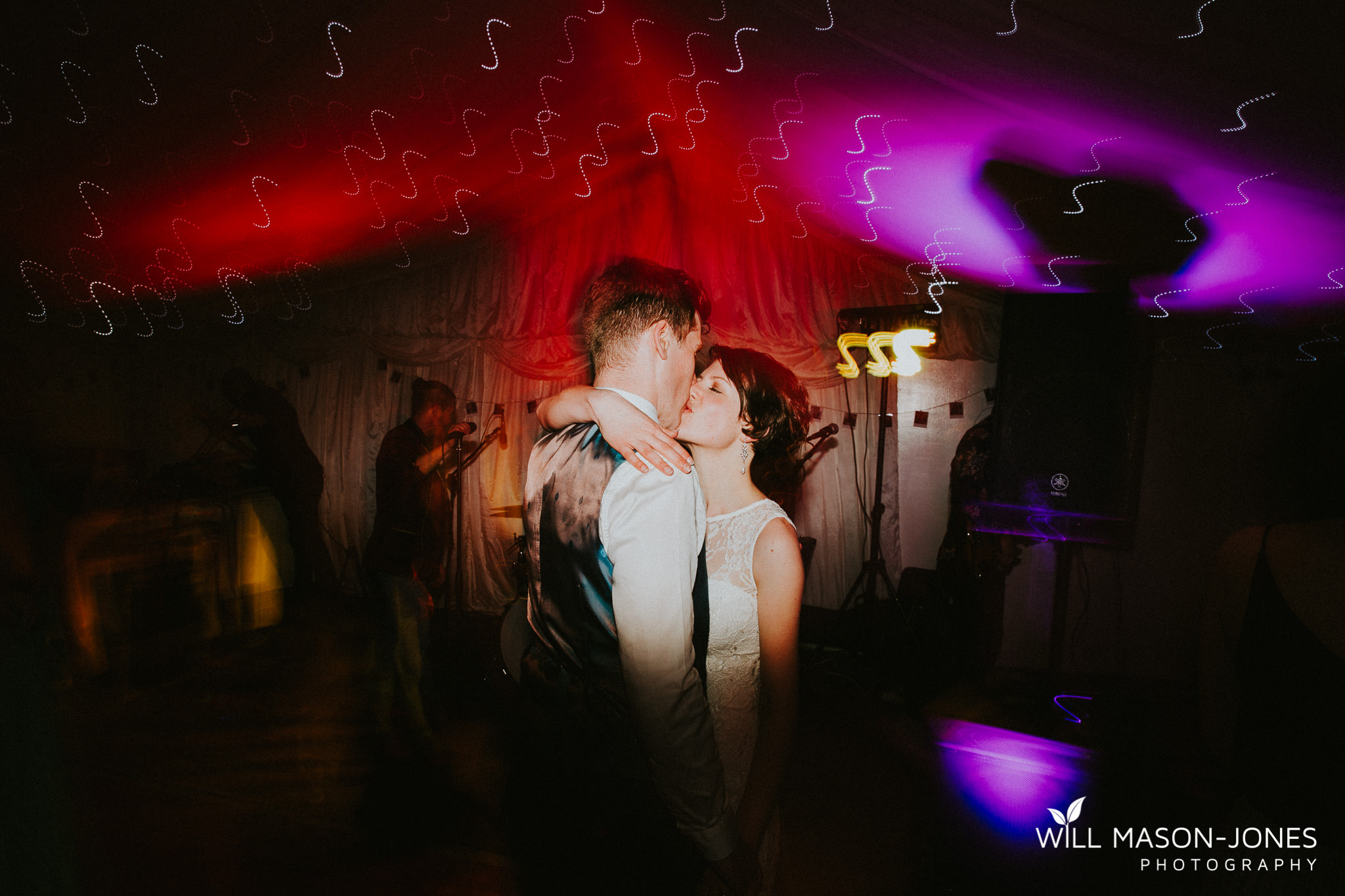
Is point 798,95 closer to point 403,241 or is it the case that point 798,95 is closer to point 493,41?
point 493,41

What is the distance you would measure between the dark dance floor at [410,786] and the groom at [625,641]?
0.19m

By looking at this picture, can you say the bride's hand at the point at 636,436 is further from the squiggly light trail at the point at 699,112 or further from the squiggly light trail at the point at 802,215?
the squiggly light trail at the point at 802,215

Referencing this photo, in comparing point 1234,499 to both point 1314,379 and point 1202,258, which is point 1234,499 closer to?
point 1314,379

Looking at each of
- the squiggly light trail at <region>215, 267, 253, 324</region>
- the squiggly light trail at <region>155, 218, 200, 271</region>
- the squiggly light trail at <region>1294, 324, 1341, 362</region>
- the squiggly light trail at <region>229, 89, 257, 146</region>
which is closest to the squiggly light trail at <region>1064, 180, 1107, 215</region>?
the squiggly light trail at <region>1294, 324, 1341, 362</region>

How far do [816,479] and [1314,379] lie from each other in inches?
141

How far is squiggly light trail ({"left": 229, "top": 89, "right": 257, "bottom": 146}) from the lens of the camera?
232 centimetres

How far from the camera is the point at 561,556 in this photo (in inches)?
42.3

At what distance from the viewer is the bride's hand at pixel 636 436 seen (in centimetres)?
100

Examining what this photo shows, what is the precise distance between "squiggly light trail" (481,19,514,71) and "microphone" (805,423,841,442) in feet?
10.2

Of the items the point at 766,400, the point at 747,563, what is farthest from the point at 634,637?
the point at 766,400

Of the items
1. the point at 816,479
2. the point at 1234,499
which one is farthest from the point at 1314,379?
the point at 816,479

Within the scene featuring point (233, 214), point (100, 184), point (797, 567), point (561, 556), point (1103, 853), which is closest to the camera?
point (561, 556)

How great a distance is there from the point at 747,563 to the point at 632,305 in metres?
0.75

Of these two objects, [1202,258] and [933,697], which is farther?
[933,697]
